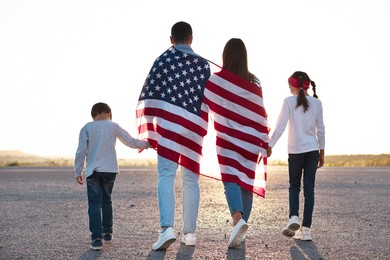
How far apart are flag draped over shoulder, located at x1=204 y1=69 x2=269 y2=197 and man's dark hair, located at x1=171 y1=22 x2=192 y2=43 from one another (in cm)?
52

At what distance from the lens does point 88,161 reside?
7.75 metres

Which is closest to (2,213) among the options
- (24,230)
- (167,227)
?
(24,230)

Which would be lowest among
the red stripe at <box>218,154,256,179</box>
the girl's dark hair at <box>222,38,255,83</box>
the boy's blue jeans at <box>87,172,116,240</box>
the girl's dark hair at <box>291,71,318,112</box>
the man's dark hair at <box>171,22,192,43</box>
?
the boy's blue jeans at <box>87,172,116,240</box>

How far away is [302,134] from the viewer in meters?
8.37

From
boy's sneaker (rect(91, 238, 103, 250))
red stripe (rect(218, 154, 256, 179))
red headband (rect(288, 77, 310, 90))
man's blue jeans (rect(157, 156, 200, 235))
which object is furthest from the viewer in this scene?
red headband (rect(288, 77, 310, 90))

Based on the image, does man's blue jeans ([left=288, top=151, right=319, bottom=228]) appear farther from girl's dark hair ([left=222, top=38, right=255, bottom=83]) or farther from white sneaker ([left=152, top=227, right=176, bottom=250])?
white sneaker ([left=152, top=227, right=176, bottom=250])

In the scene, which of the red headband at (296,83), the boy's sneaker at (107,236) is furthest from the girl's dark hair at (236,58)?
the boy's sneaker at (107,236)

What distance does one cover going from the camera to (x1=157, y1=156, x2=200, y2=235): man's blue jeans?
24.8 feet

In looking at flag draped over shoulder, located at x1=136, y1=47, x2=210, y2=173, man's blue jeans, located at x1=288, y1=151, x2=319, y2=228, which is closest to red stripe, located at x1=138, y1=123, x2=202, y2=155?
flag draped over shoulder, located at x1=136, y1=47, x2=210, y2=173

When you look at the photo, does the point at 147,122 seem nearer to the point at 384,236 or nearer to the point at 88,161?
the point at 88,161

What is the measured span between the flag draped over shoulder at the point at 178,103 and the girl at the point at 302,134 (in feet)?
3.55

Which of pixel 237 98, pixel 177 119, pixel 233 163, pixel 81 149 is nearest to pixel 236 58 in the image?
pixel 237 98

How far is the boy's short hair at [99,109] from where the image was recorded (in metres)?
7.81

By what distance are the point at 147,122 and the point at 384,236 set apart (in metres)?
3.15
